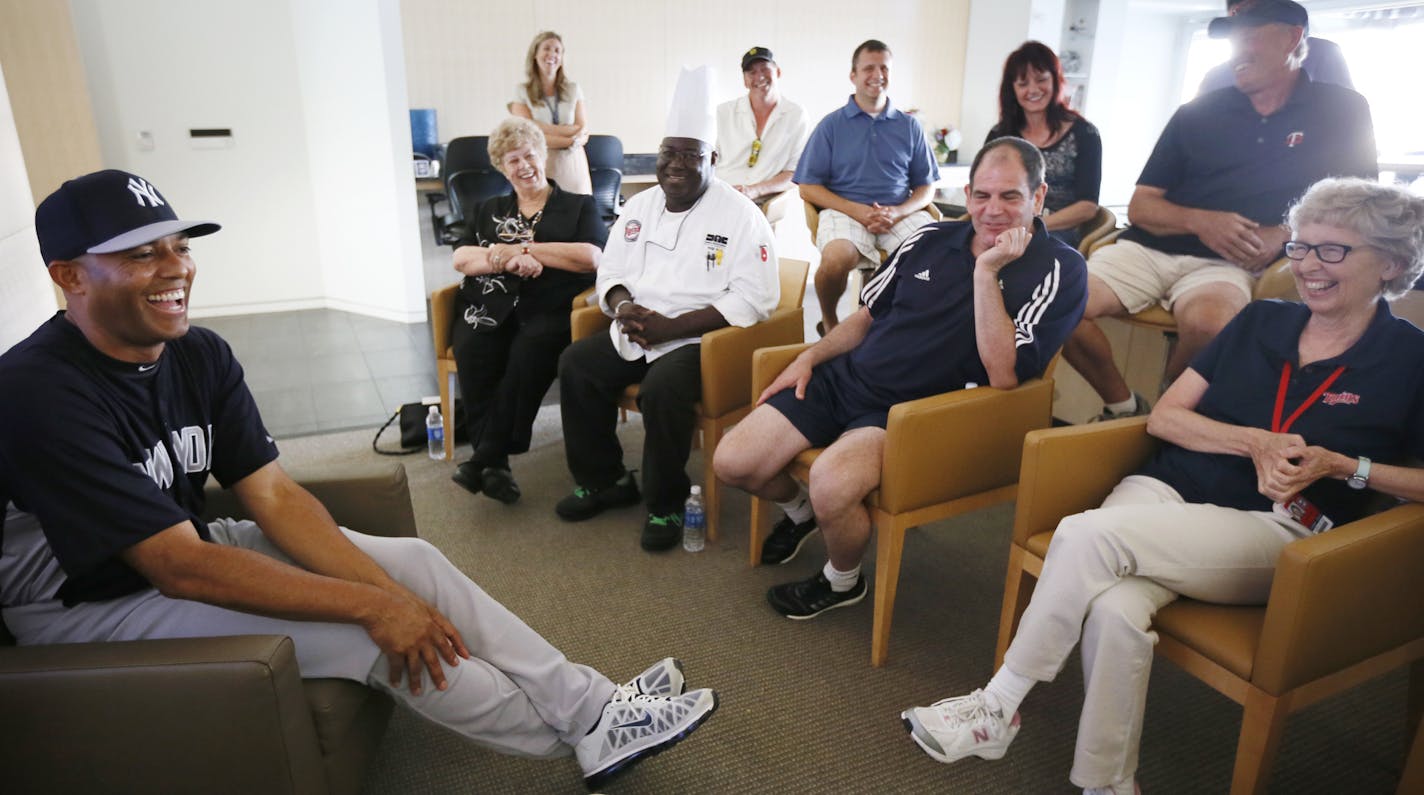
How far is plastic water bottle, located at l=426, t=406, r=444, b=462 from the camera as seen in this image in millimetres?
3316

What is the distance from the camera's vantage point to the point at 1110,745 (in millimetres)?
1560

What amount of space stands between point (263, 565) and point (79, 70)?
11.5 ft

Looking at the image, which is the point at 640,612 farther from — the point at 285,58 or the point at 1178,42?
the point at 1178,42

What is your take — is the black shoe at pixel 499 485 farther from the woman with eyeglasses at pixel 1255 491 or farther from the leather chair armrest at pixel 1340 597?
the leather chair armrest at pixel 1340 597

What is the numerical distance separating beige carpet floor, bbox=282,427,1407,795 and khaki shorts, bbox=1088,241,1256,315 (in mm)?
856

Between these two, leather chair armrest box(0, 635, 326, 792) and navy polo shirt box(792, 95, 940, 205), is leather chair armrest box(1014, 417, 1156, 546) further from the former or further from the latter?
navy polo shirt box(792, 95, 940, 205)

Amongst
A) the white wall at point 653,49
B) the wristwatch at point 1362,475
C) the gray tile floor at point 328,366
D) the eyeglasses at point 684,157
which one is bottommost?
the gray tile floor at point 328,366

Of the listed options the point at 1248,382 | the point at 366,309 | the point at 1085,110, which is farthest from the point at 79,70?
the point at 1085,110

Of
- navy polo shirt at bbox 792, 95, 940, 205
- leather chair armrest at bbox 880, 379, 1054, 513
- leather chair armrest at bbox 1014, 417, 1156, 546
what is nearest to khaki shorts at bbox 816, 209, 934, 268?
navy polo shirt at bbox 792, 95, 940, 205

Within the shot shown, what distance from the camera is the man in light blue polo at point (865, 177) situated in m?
3.82

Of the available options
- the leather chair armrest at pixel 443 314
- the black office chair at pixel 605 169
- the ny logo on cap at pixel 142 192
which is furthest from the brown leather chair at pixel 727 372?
the black office chair at pixel 605 169

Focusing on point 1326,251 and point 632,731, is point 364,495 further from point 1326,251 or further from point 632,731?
point 1326,251

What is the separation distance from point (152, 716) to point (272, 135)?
5.11m

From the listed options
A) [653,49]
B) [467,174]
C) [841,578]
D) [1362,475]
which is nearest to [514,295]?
[841,578]
